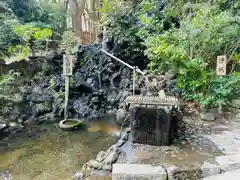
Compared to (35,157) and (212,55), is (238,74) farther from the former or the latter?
(35,157)

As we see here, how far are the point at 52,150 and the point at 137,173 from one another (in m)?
3.08

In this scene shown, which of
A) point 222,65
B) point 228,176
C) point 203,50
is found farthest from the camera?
point 203,50

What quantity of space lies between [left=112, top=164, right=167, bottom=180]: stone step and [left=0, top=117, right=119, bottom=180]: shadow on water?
1.56m

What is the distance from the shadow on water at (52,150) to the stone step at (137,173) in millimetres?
1562

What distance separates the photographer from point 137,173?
2.92 meters

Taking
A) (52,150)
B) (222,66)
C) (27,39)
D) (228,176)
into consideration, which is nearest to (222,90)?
(222,66)

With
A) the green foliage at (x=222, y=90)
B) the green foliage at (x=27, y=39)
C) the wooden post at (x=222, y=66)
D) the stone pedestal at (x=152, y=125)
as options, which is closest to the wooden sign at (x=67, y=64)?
the stone pedestal at (x=152, y=125)

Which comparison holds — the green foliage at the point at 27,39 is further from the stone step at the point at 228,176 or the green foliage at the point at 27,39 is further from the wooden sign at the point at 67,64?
the stone step at the point at 228,176

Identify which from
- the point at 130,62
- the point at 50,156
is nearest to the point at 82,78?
the point at 130,62

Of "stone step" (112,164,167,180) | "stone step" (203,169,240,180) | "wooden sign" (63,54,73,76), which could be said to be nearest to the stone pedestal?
"stone step" (112,164,167,180)

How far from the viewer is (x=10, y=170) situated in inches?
173

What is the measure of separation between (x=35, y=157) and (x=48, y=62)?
609cm

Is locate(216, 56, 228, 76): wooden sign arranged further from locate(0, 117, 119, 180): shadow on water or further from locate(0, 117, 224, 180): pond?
locate(0, 117, 119, 180): shadow on water

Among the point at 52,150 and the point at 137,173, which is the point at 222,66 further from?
the point at 52,150
